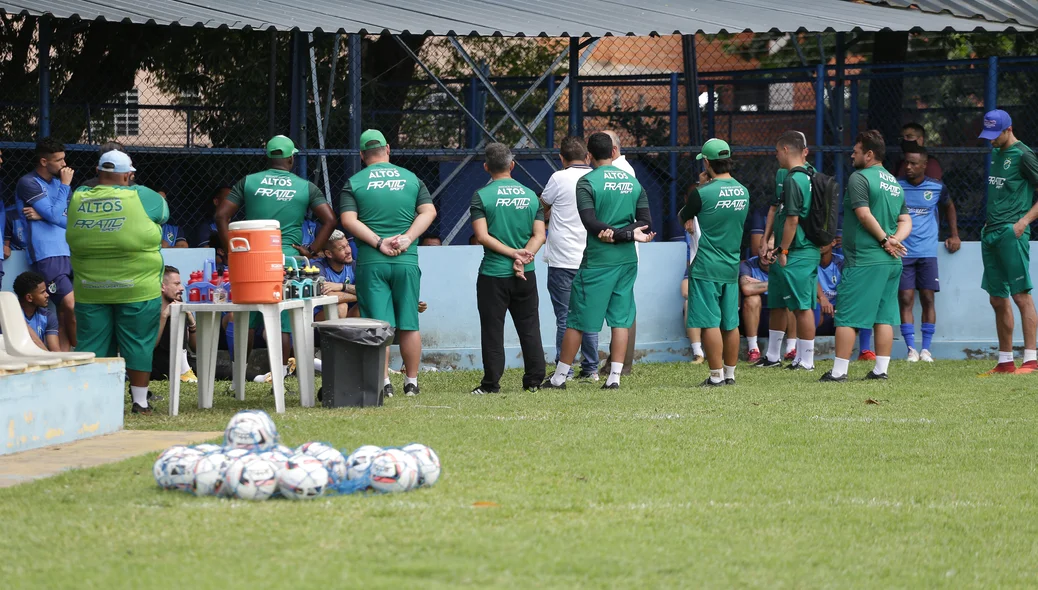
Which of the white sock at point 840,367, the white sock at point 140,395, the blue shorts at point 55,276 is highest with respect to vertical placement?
the blue shorts at point 55,276

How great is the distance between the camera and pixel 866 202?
35.0 ft

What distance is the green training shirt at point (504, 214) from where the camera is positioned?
10117mm

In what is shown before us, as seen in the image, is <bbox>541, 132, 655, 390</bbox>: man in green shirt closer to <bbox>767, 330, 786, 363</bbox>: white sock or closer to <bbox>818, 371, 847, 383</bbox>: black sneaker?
<bbox>818, 371, 847, 383</bbox>: black sneaker

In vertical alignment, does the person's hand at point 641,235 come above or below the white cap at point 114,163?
below

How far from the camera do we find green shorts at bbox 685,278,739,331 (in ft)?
34.2

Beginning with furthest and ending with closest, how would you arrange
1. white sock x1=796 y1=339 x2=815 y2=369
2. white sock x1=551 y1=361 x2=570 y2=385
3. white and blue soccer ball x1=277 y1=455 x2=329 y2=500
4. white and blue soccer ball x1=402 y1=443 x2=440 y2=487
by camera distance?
1. white sock x1=796 y1=339 x2=815 y2=369
2. white sock x1=551 y1=361 x2=570 y2=385
3. white and blue soccer ball x1=402 y1=443 x2=440 y2=487
4. white and blue soccer ball x1=277 y1=455 x2=329 y2=500

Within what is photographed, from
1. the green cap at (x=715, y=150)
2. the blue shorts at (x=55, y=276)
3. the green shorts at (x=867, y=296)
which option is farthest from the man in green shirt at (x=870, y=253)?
the blue shorts at (x=55, y=276)

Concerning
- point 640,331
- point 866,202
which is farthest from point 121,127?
point 866,202

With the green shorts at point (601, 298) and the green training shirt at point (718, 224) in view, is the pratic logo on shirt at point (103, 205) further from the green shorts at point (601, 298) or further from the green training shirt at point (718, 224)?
the green training shirt at point (718, 224)

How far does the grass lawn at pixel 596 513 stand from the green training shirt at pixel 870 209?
94.2 inches

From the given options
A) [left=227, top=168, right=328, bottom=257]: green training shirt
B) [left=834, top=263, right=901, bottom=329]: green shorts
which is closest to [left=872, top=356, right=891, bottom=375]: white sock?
[left=834, top=263, right=901, bottom=329]: green shorts

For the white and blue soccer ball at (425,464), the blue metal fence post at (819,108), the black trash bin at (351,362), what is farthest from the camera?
the blue metal fence post at (819,108)

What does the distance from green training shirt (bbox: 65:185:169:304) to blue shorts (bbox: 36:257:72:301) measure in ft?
9.53

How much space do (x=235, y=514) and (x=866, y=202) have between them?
702cm
